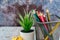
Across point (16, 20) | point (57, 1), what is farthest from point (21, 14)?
point (57, 1)

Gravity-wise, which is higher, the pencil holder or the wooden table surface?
the pencil holder

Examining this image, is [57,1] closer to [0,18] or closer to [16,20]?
[16,20]

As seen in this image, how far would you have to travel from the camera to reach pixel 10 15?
3.08 ft

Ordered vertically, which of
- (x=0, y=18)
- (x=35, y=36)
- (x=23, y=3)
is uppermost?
(x=23, y=3)

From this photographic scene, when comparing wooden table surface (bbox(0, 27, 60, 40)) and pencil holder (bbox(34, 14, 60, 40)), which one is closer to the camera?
pencil holder (bbox(34, 14, 60, 40))

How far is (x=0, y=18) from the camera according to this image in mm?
941

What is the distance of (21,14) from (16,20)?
0.19 feet

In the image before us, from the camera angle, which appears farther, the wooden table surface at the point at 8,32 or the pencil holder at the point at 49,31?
the wooden table surface at the point at 8,32

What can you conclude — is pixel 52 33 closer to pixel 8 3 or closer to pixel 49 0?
pixel 49 0

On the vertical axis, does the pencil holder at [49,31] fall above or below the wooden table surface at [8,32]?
above

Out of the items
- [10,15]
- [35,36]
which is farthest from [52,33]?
[10,15]

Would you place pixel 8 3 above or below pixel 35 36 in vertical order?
above

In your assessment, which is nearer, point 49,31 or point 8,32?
point 49,31

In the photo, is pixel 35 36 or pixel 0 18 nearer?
pixel 35 36
